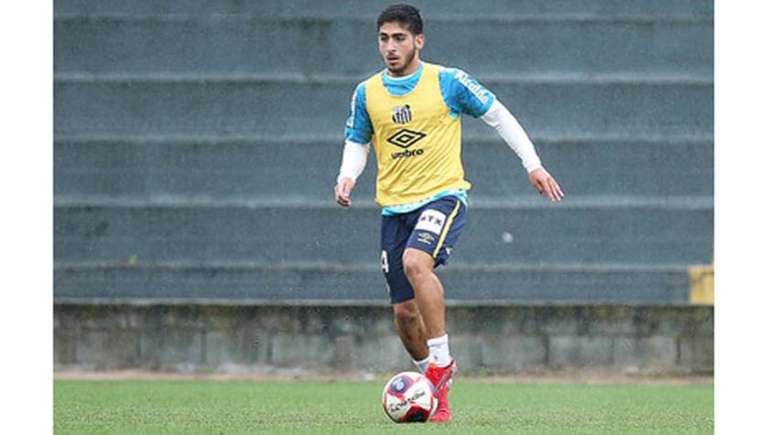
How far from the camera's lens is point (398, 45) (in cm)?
1075

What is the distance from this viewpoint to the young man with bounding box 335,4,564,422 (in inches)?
421

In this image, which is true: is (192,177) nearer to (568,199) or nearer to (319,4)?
(319,4)

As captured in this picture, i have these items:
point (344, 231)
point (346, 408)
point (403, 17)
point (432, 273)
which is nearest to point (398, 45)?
point (403, 17)

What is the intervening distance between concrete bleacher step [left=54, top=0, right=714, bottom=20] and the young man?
238 inches

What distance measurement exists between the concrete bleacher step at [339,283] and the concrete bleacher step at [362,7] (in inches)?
75.4

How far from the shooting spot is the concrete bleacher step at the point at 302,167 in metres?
16.9

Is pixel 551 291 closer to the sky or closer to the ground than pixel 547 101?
closer to the ground

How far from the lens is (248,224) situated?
55.7 ft

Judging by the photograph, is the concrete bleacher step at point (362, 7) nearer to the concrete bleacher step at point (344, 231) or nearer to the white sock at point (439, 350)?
the concrete bleacher step at point (344, 231)

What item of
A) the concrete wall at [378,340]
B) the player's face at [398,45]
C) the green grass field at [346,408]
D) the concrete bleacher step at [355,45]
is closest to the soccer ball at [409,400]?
the green grass field at [346,408]

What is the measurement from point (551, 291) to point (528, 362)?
0.62 meters

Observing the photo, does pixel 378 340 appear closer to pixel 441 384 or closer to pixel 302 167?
pixel 302 167
